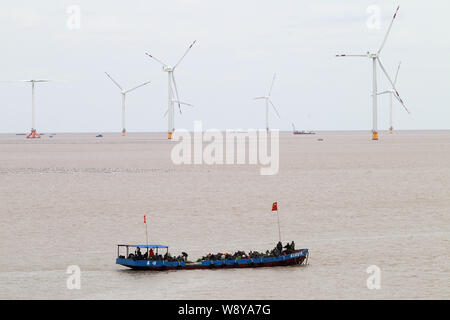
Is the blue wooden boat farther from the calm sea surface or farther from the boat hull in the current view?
the calm sea surface

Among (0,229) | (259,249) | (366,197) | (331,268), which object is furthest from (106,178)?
(331,268)

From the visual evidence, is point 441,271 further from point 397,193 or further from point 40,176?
point 40,176

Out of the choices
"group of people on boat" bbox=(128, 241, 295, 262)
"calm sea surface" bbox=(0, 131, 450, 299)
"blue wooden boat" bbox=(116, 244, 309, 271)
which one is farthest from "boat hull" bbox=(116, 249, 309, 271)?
"calm sea surface" bbox=(0, 131, 450, 299)

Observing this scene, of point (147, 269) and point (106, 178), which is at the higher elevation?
point (106, 178)

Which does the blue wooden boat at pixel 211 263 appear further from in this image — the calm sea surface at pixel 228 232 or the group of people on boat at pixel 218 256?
the calm sea surface at pixel 228 232

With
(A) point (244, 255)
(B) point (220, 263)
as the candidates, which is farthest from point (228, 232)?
(B) point (220, 263)

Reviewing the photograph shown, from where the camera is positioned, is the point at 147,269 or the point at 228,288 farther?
the point at 147,269
